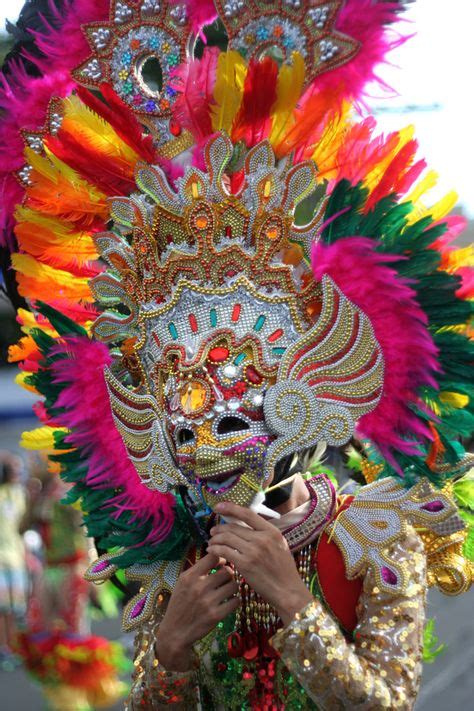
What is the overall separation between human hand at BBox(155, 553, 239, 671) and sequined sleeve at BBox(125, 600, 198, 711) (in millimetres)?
37

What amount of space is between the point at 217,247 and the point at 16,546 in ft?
16.6

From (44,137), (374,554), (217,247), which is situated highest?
(44,137)

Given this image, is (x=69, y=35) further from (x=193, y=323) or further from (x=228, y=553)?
(x=228, y=553)

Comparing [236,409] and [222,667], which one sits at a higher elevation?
[236,409]

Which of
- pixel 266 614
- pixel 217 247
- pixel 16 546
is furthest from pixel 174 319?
pixel 16 546

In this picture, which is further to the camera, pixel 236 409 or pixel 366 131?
pixel 366 131

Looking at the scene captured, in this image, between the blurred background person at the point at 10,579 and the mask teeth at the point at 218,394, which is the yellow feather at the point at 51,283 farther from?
the blurred background person at the point at 10,579

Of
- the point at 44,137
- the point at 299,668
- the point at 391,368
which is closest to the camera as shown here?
the point at 299,668

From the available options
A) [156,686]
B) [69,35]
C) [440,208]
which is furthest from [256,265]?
[156,686]

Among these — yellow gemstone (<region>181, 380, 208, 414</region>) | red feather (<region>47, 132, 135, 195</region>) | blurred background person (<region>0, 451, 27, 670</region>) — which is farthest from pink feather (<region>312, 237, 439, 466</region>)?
blurred background person (<region>0, 451, 27, 670</region>)

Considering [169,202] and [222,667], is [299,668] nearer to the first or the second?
[222,667]

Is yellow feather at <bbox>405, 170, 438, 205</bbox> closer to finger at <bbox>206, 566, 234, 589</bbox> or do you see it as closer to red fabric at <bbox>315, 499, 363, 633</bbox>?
red fabric at <bbox>315, 499, 363, 633</bbox>

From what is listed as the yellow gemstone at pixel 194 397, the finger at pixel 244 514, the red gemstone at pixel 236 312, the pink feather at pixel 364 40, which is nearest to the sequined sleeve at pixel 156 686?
the finger at pixel 244 514

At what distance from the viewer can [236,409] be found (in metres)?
2.20
